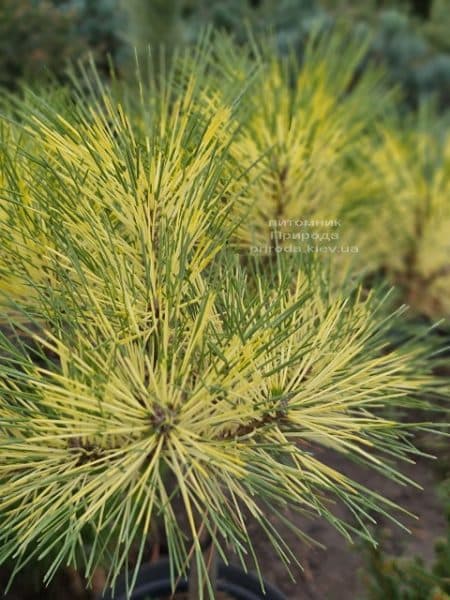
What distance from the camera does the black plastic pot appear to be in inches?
39.2

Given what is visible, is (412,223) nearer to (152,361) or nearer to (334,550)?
(334,550)

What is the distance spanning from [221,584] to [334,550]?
38 centimetres

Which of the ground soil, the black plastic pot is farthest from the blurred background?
the black plastic pot

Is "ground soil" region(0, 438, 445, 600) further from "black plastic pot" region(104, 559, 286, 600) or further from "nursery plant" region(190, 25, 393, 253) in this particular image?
"nursery plant" region(190, 25, 393, 253)

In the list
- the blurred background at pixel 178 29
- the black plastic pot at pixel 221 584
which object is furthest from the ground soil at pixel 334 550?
the blurred background at pixel 178 29

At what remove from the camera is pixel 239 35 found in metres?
3.30

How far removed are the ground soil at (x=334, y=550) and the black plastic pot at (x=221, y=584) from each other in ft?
0.59

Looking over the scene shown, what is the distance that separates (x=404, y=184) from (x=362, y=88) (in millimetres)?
240

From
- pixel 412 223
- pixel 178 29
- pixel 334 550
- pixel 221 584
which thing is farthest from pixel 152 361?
pixel 178 29

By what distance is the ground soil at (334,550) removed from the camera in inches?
45.9

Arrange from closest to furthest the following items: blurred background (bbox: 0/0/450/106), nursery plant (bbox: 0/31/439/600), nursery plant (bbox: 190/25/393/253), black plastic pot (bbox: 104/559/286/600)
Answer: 1. nursery plant (bbox: 0/31/439/600)
2. black plastic pot (bbox: 104/559/286/600)
3. nursery plant (bbox: 190/25/393/253)
4. blurred background (bbox: 0/0/450/106)

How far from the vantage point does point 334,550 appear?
133cm

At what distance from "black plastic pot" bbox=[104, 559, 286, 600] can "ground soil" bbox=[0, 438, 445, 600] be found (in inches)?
7.0

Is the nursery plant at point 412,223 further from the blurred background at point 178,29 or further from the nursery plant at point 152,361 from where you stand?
the blurred background at point 178,29
